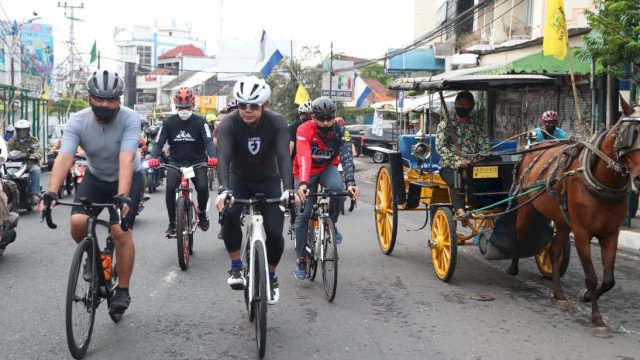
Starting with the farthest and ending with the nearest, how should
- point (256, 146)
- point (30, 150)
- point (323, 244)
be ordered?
1. point (30, 150)
2. point (323, 244)
3. point (256, 146)

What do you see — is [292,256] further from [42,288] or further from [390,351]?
[390,351]

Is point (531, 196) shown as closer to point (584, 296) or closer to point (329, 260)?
point (584, 296)

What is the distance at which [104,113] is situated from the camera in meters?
5.73

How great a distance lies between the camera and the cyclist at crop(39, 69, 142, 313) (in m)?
5.66

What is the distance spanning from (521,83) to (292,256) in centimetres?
349

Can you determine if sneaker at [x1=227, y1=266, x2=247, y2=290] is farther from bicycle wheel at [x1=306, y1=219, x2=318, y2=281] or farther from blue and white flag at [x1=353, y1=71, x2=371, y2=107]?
blue and white flag at [x1=353, y1=71, x2=371, y2=107]

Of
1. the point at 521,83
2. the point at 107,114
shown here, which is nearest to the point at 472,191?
the point at 521,83

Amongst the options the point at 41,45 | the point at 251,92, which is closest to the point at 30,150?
the point at 251,92

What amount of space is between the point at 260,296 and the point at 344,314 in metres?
1.58

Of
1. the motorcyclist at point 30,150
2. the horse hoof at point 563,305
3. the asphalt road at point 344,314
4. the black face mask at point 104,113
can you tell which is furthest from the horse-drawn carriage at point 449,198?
the motorcyclist at point 30,150

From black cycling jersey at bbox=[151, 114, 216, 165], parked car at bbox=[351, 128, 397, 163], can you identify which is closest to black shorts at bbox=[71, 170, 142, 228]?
black cycling jersey at bbox=[151, 114, 216, 165]

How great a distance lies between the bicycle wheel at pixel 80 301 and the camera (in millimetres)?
5068

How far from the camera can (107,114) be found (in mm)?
5750

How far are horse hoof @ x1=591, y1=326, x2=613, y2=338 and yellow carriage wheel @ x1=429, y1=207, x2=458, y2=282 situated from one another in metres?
1.91
